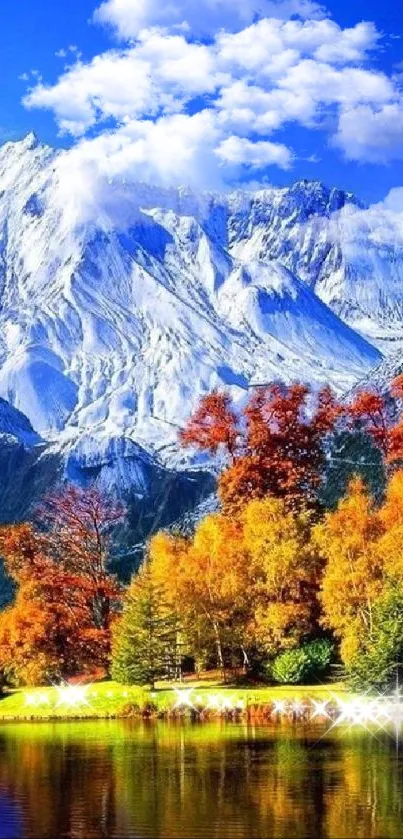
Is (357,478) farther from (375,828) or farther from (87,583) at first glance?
(375,828)

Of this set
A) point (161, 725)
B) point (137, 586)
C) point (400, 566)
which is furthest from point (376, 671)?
point (137, 586)

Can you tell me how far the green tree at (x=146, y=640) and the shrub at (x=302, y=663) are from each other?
732 cm

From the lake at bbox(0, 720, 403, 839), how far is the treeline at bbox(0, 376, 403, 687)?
41.4 ft

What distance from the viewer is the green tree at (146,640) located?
74562mm

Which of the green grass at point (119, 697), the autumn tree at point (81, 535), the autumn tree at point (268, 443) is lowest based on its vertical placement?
the green grass at point (119, 697)

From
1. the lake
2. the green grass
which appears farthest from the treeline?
the lake

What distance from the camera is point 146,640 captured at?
7506 cm

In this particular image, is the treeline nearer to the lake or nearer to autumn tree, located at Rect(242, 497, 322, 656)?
autumn tree, located at Rect(242, 497, 322, 656)

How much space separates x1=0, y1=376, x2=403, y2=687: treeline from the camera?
2825 inches

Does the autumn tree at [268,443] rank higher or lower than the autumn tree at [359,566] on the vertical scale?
higher

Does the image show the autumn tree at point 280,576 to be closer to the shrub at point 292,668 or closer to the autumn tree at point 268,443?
the shrub at point 292,668

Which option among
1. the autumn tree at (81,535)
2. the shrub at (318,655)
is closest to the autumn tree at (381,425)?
the shrub at (318,655)

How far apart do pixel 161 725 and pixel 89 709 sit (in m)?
10.6

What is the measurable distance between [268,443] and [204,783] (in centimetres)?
4431
